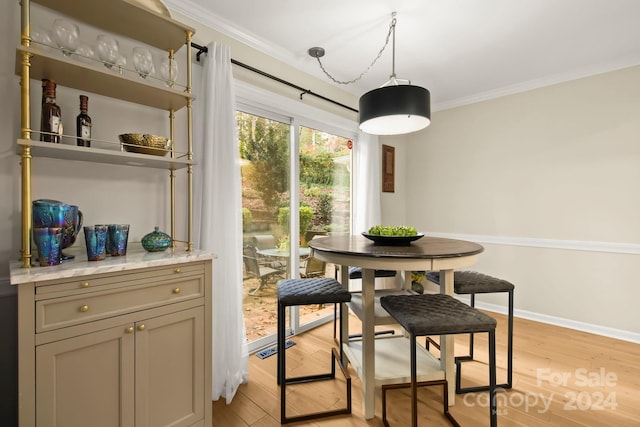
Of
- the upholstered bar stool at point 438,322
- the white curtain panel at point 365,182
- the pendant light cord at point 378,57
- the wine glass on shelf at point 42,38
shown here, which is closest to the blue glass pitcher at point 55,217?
the wine glass on shelf at point 42,38

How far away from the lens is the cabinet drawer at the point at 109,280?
43.8 inches

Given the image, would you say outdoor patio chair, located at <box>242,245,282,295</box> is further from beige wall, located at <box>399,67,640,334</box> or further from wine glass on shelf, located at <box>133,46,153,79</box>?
beige wall, located at <box>399,67,640,334</box>

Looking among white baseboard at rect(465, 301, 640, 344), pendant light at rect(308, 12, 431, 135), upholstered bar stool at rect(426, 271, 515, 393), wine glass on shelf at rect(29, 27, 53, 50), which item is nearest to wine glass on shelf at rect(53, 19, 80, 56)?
wine glass on shelf at rect(29, 27, 53, 50)

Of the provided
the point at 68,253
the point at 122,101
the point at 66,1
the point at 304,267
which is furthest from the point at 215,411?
the point at 66,1

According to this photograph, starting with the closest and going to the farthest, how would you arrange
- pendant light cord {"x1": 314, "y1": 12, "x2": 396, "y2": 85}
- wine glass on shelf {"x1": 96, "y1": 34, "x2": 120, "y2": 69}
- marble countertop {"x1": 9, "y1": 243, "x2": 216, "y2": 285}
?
marble countertop {"x1": 9, "y1": 243, "x2": 216, "y2": 285} < wine glass on shelf {"x1": 96, "y1": 34, "x2": 120, "y2": 69} < pendant light cord {"x1": 314, "y1": 12, "x2": 396, "y2": 85}

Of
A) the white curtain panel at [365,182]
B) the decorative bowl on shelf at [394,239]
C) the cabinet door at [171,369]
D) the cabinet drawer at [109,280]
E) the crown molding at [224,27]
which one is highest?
the crown molding at [224,27]

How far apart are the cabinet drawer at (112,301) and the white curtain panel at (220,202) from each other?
1.58 feet

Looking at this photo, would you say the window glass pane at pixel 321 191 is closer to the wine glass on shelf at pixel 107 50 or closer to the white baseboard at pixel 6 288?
the wine glass on shelf at pixel 107 50

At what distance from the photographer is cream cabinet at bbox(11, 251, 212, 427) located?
1087 millimetres

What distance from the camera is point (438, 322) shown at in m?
1.36

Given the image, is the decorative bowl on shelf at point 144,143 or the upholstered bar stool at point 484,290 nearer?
the decorative bowl on shelf at point 144,143

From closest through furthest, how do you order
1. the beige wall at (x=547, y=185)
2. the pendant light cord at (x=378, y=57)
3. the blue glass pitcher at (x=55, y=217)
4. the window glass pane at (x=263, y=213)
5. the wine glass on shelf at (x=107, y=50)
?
1. the blue glass pitcher at (x=55, y=217)
2. the wine glass on shelf at (x=107, y=50)
3. the pendant light cord at (x=378, y=57)
4. the window glass pane at (x=263, y=213)
5. the beige wall at (x=547, y=185)

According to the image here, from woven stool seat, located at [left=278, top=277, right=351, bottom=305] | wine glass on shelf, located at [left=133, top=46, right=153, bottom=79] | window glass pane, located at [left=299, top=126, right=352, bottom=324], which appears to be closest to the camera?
wine glass on shelf, located at [left=133, top=46, right=153, bottom=79]

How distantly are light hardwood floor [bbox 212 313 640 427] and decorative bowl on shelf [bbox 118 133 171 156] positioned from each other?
1.57m
